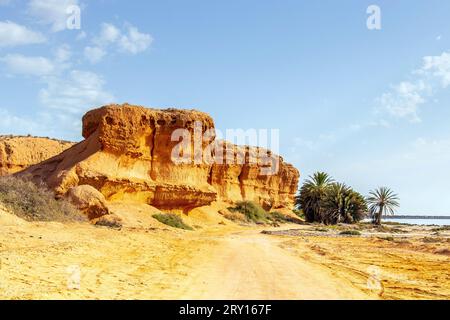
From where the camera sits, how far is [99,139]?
98.7 feet

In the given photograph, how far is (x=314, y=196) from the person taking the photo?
→ 57.4 metres

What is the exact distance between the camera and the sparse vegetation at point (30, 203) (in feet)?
54.7

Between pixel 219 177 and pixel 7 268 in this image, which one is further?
pixel 219 177

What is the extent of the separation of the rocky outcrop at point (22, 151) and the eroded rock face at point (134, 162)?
14.4m

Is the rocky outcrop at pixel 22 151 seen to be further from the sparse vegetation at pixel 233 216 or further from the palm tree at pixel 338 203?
the palm tree at pixel 338 203

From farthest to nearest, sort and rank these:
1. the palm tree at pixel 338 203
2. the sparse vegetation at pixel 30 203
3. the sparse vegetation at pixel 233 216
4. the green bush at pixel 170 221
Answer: the palm tree at pixel 338 203 → the sparse vegetation at pixel 233 216 → the green bush at pixel 170 221 → the sparse vegetation at pixel 30 203

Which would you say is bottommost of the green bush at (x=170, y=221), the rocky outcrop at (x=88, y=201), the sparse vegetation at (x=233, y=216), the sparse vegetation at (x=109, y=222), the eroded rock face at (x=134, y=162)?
the sparse vegetation at (x=233, y=216)

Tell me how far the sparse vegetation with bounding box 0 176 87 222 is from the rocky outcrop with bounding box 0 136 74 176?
2819cm

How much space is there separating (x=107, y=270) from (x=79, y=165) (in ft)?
66.9

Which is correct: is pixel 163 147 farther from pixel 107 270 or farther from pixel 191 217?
pixel 107 270

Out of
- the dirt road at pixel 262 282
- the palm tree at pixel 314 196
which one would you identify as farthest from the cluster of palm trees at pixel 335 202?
the dirt road at pixel 262 282

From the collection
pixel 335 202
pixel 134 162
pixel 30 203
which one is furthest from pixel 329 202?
pixel 30 203

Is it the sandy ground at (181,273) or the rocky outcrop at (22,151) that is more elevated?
the rocky outcrop at (22,151)
